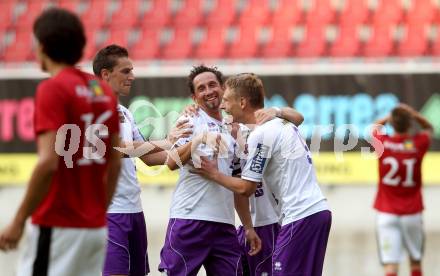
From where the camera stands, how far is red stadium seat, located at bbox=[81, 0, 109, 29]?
18453 mm

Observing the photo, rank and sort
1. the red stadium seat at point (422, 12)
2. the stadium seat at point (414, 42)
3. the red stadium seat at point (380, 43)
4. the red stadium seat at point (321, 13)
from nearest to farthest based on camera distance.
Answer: the stadium seat at point (414, 42) < the red stadium seat at point (380, 43) < the red stadium seat at point (422, 12) < the red stadium seat at point (321, 13)

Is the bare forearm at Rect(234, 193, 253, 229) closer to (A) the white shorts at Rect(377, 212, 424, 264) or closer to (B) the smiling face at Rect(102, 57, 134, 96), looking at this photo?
(B) the smiling face at Rect(102, 57, 134, 96)

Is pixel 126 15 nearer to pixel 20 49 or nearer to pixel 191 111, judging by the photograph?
pixel 20 49

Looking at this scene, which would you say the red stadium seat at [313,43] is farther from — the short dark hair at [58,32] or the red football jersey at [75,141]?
the short dark hair at [58,32]

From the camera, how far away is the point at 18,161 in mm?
15250

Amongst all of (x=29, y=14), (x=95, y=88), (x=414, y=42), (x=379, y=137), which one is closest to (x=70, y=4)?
(x=29, y=14)

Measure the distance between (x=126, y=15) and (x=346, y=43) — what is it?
14.7 ft

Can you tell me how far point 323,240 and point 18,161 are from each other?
9.70 metres

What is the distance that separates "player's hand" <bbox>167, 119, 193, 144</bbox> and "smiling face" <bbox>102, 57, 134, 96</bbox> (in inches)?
24.5

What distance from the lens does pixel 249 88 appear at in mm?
6430

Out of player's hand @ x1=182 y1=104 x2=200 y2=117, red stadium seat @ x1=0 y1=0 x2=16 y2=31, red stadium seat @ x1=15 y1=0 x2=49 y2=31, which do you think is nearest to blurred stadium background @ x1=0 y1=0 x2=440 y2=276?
red stadium seat @ x1=15 y1=0 x2=49 y2=31

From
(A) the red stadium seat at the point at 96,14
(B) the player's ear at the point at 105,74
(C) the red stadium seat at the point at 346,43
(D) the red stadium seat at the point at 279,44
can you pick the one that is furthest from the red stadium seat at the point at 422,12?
(B) the player's ear at the point at 105,74

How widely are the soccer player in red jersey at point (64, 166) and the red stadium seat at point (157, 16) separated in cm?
1391

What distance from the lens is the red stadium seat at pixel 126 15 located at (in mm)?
18359
